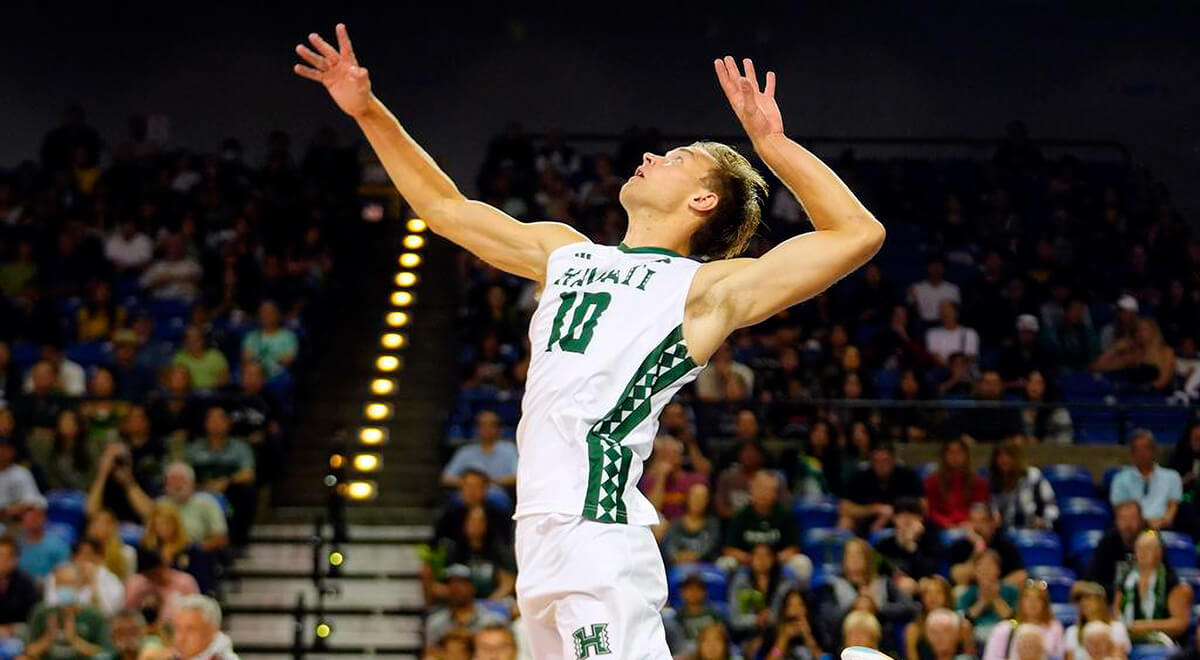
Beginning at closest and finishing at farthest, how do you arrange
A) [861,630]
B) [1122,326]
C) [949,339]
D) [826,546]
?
[861,630], [826,546], [949,339], [1122,326]

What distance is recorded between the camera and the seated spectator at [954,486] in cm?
1051

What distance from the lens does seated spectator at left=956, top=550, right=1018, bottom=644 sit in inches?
373

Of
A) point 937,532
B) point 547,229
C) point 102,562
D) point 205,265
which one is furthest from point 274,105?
point 547,229

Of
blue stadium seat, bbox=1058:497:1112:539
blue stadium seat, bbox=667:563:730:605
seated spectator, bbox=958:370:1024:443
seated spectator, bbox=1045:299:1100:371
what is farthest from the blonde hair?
seated spectator, bbox=1045:299:1100:371

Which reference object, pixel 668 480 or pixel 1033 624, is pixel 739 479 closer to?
pixel 668 480

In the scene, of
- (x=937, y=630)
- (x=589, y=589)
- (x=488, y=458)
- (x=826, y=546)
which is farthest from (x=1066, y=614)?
(x=589, y=589)

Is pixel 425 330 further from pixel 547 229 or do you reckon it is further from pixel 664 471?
pixel 547 229

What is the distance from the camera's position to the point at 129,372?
39.5 ft

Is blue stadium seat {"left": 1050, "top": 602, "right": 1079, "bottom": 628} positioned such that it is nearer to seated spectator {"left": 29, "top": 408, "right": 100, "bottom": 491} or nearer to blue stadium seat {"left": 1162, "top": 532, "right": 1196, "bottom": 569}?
blue stadium seat {"left": 1162, "top": 532, "right": 1196, "bottom": 569}

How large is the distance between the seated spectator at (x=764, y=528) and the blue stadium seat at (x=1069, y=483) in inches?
89.6

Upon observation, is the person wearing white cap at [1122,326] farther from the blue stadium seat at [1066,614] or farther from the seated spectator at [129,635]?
the seated spectator at [129,635]

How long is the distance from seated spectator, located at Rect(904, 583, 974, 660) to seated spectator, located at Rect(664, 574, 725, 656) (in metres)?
1.03

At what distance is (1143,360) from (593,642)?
1040 cm

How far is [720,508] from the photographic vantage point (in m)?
10.3
